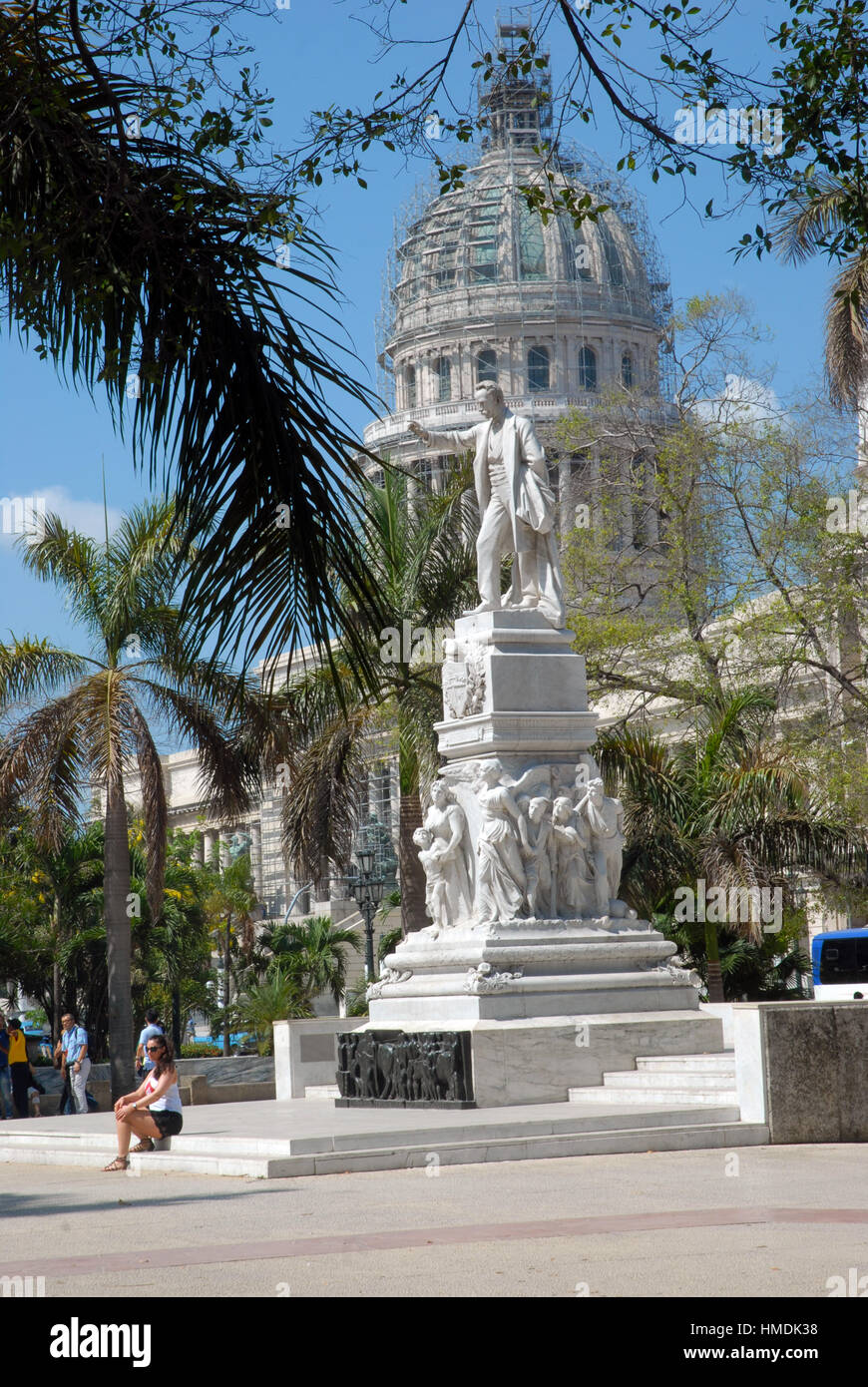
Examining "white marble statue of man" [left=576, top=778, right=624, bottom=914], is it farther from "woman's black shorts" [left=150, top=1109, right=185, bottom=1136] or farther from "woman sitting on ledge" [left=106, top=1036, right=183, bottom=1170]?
"woman's black shorts" [left=150, top=1109, right=185, bottom=1136]

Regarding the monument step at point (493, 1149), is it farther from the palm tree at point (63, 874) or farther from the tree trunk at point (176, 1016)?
the tree trunk at point (176, 1016)

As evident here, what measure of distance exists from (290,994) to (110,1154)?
3428 centimetres

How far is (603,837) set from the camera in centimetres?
1758

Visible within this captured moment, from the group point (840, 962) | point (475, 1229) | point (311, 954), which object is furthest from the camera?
point (311, 954)

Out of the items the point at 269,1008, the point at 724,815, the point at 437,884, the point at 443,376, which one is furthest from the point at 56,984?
the point at 443,376

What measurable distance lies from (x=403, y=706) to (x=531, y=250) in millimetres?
84663

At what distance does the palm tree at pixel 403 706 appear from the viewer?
25000 millimetres

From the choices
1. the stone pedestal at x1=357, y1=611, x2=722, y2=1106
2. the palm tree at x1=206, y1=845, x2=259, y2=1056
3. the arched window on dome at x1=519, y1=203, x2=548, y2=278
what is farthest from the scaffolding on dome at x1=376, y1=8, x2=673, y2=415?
the stone pedestal at x1=357, y1=611, x2=722, y2=1106

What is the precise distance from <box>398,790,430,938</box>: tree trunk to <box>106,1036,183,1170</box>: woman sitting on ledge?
11.3 m

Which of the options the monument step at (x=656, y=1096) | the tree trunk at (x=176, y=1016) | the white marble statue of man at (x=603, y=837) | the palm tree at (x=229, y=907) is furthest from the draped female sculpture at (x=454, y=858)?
the palm tree at (x=229, y=907)

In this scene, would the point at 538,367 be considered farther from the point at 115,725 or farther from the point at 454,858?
the point at 454,858

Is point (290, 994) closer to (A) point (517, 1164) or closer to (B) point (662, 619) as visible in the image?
(B) point (662, 619)

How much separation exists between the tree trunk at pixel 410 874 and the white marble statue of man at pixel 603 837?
25.3 ft

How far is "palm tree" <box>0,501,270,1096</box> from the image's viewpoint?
81.9ft
